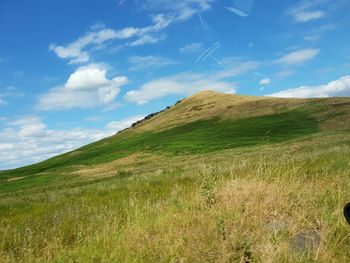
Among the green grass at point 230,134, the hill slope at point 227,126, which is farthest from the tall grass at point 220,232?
the hill slope at point 227,126

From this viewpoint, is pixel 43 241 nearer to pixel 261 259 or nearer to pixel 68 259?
pixel 68 259

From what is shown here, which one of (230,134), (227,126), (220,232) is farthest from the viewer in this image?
(227,126)

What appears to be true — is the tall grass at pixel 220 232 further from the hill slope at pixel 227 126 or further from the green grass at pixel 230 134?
the hill slope at pixel 227 126

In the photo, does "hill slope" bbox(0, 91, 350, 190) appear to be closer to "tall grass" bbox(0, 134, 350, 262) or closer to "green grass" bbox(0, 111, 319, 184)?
"green grass" bbox(0, 111, 319, 184)

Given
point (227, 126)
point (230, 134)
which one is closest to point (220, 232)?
point (230, 134)

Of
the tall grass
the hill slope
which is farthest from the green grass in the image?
the tall grass

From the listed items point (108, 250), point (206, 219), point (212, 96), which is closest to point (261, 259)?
point (206, 219)

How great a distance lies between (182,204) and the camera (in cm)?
820

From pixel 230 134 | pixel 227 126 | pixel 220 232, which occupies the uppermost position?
pixel 227 126

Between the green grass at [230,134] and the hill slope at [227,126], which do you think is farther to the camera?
the hill slope at [227,126]

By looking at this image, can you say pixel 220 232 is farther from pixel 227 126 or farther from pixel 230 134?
pixel 227 126

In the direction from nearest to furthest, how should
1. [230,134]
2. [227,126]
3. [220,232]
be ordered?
[220,232] → [230,134] → [227,126]

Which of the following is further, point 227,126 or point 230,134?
point 227,126

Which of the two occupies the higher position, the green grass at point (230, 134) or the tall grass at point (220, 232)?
the green grass at point (230, 134)
